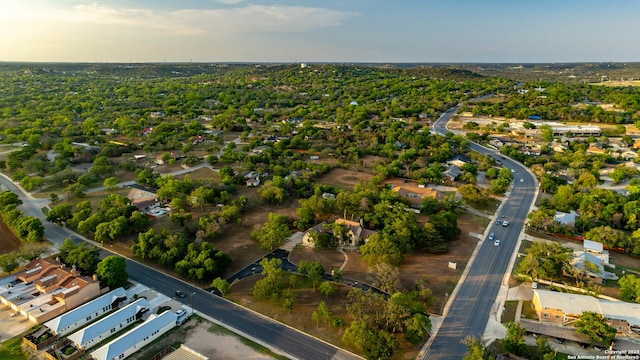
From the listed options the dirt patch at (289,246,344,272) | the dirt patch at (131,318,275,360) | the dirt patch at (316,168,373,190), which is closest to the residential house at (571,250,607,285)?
the dirt patch at (289,246,344,272)

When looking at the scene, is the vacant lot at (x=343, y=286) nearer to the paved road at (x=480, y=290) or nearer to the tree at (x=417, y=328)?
the tree at (x=417, y=328)

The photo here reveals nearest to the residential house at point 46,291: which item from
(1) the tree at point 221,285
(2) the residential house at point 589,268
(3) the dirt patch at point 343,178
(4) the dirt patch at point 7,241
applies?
(4) the dirt patch at point 7,241

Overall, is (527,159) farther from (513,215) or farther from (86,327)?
(86,327)

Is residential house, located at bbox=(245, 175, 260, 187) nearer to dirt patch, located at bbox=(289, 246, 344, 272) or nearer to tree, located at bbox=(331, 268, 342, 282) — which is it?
dirt patch, located at bbox=(289, 246, 344, 272)

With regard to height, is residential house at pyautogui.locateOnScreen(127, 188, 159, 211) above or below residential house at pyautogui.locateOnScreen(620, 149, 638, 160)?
below

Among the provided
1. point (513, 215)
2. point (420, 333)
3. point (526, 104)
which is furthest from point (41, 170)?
point (526, 104)

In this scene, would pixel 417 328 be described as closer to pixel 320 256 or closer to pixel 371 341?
pixel 371 341
